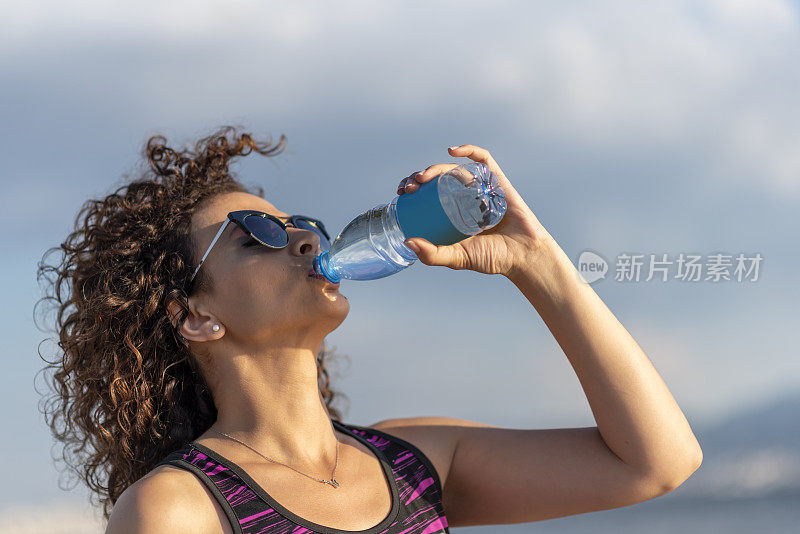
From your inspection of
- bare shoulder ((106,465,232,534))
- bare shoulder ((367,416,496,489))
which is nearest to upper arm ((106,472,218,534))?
bare shoulder ((106,465,232,534))

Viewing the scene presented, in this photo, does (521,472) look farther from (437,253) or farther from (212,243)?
(212,243)

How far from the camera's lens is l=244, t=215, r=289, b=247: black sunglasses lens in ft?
10.2

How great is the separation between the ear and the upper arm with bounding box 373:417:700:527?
3.07 feet

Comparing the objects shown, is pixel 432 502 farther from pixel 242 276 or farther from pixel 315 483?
pixel 242 276

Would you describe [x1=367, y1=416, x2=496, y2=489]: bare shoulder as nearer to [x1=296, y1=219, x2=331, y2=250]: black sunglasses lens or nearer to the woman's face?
the woman's face

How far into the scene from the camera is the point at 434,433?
3.47m

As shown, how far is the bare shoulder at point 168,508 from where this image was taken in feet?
8.01

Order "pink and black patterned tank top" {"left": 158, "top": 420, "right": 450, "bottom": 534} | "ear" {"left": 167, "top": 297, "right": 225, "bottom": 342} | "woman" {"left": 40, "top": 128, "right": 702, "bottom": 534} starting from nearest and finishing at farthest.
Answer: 1. "pink and black patterned tank top" {"left": 158, "top": 420, "right": 450, "bottom": 534}
2. "woman" {"left": 40, "top": 128, "right": 702, "bottom": 534}
3. "ear" {"left": 167, "top": 297, "right": 225, "bottom": 342}

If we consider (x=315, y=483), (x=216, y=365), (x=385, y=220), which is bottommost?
(x=315, y=483)

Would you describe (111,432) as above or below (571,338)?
below

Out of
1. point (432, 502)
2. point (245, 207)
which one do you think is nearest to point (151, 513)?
point (432, 502)

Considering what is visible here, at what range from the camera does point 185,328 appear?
3.15m

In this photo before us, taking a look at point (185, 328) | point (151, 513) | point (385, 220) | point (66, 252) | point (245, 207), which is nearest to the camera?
point (151, 513)

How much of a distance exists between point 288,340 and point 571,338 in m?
1.15
